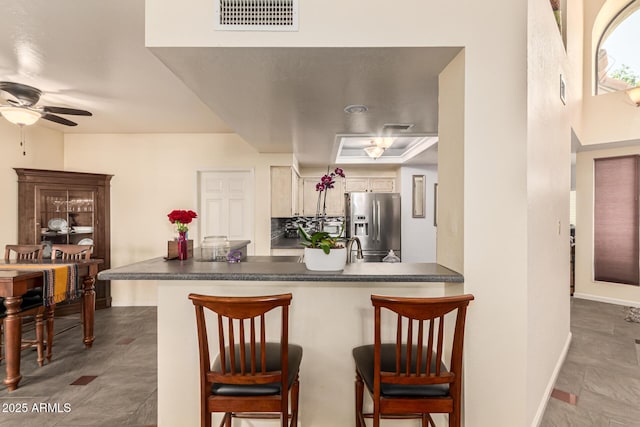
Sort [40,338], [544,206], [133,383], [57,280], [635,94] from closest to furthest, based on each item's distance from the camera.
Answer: [544,206], [133,383], [57,280], [40,338], [635,94]

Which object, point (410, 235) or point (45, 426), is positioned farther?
point (410, 235)

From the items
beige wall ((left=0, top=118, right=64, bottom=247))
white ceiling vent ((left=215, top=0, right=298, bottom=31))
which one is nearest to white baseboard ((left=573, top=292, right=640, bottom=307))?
white ceiling vent ((left=215, top=0, right=298, bottom=31))

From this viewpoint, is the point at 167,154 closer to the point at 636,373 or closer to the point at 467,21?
the point at 467,21

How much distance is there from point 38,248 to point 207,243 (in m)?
2.37

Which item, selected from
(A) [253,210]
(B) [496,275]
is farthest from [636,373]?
(A) [253,210]

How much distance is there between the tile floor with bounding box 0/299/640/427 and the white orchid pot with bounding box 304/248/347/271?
59.7 inches

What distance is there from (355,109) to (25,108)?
9.09 feet

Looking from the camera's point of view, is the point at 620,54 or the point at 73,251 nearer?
the point at 73,251

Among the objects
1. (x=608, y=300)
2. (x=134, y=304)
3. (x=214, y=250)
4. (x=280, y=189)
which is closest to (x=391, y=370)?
(x=214, y=250)

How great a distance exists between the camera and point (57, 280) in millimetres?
2680

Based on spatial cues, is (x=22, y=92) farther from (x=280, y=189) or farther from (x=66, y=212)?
(x=280, y=189)

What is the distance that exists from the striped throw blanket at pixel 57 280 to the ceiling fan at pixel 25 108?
1.24 metres

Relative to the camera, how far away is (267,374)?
132 cm

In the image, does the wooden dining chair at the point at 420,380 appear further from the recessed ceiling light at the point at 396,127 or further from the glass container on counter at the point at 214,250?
the recessed ceiling light at the point at 396,127
